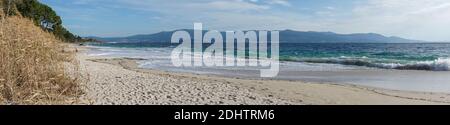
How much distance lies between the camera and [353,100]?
459 inches

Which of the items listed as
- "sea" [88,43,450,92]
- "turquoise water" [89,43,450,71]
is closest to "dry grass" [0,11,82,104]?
"sea" [88,43,450,92]

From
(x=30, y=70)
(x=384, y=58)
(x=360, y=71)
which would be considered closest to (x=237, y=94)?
(x=30, y=70)

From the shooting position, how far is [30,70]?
9.38 meters

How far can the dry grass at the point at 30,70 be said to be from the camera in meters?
8.95

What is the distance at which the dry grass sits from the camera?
8945 mm

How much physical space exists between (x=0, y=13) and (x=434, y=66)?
21.7 metres

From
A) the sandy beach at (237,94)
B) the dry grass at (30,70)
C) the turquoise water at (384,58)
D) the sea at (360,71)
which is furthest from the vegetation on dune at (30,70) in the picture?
the turquoise water at (384,58)

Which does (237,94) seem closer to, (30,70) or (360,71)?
(30,70)

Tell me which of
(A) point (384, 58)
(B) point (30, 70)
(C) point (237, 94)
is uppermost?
(B) point (30, 70)

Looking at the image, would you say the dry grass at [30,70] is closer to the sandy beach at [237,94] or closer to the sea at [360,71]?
the sandy beach at [237,94]

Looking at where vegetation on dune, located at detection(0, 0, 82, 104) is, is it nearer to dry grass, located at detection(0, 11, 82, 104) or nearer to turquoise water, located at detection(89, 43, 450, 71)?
dry grass, located at detection(0, 11, 82, 104)

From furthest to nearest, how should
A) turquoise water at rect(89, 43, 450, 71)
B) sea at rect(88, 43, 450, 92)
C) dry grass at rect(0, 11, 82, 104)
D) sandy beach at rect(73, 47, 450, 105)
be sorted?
turquoise water at rect(89, 43, 450, 71), sea at rect(88, 43, 450, 92), sandy beach at rect(73, 47, 450, 105), dry grass at rect(0, 11, 82, 104)
